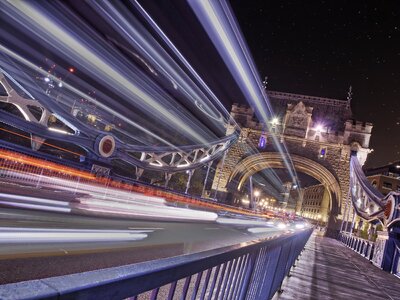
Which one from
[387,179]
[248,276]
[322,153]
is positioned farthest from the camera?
[387,179]

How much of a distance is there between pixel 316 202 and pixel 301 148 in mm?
58021

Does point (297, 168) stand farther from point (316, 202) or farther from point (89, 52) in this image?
point (316, 202)

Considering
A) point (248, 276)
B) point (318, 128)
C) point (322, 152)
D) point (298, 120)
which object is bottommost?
point (248, 276)

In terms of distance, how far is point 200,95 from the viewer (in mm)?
32719

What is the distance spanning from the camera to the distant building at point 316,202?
80.3 meters

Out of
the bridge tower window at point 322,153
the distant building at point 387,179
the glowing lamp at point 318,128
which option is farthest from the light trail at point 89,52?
the distant building at point 387,179

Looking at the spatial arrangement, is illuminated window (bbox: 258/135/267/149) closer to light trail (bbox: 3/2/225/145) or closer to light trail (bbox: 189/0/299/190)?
light trail (bbox: 189/0/299/190)

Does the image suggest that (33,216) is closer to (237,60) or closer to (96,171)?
(96,171)

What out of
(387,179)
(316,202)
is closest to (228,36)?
(387,179)

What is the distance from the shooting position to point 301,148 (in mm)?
38000

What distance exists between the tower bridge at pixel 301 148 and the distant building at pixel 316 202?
42.4 meters

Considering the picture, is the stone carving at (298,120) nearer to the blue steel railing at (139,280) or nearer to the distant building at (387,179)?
the distant building at (387,179)

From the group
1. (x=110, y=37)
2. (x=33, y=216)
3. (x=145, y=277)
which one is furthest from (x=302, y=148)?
(x=145, y=277)

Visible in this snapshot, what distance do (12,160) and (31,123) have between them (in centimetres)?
677
